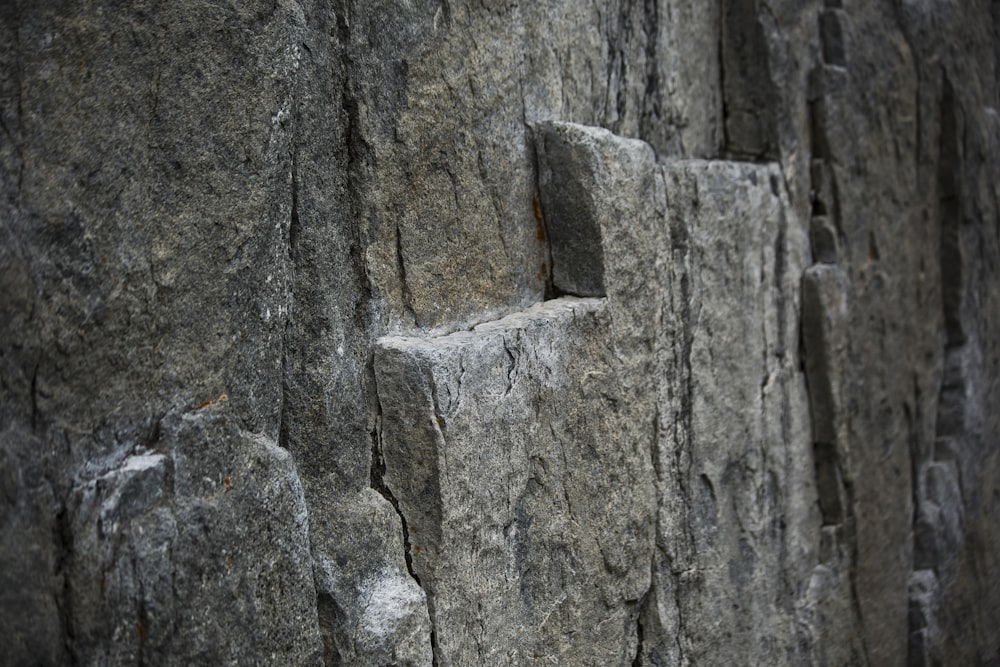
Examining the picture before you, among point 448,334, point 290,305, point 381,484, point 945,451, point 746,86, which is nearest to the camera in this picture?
point 290,305

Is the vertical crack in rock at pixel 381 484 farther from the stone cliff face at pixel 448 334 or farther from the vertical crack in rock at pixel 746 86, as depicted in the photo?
the vertical crack in rock at pixel 746 86

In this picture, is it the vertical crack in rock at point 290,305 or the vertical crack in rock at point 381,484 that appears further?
the vertical crack in rock at point 381,484

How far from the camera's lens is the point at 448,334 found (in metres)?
2.01

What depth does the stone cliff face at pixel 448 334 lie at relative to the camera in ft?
4.38

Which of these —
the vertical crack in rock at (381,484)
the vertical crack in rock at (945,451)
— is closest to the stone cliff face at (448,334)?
the vertical crack in rock at (381,484)

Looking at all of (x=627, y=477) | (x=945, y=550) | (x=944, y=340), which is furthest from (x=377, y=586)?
(x=944, y=340)

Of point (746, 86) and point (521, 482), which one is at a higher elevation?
point (746, 86)

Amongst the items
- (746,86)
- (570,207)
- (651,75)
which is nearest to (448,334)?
(570,207)

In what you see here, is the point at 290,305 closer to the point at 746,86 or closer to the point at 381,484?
the point at 381,484

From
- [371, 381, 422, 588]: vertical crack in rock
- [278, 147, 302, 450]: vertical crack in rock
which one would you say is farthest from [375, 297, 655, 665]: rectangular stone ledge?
[278, 147, 302, 450]: vertical crack in rock

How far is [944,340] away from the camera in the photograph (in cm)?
450

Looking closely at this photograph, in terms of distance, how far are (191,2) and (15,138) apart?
33cm

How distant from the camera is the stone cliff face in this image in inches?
52.6

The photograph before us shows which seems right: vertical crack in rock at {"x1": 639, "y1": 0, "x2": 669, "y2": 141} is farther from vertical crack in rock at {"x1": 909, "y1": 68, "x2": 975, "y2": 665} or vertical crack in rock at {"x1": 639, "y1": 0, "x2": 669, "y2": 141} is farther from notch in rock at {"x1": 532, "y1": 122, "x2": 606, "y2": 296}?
vertical crack in rock at {"x1": 909, "y1": 68, "x2": 975, "y2": 665}
